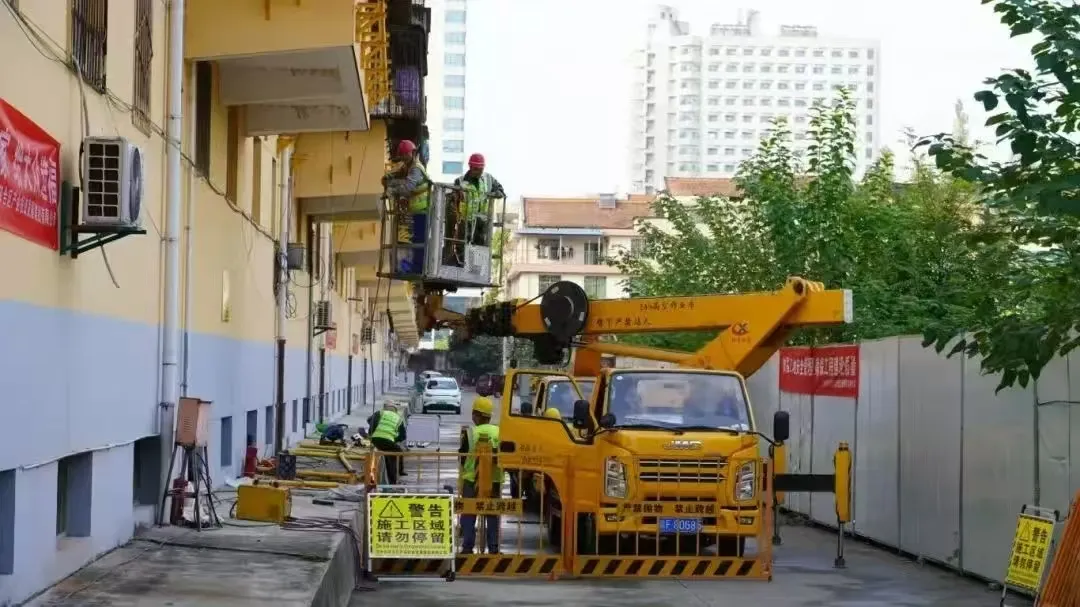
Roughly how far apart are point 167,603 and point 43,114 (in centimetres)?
344

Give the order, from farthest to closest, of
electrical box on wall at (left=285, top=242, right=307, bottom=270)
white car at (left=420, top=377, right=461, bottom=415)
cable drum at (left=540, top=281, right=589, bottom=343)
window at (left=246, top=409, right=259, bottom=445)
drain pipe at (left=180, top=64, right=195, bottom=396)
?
white car at (left=420, top=377, right=461, bottom=415), electrical box on wall at (left=285, top=242, right=307, bottom=270), window at (left=246, top=409, right=259, bottom=445), cable drum at (left=540, top=281, right=589, bottom=343), drain pipe at (left=180, top=64, right=195, bottom=396)

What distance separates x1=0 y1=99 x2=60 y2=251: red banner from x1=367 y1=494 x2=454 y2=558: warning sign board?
4.66 metres

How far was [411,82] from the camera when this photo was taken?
105 feet

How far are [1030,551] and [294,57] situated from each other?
37.2ft

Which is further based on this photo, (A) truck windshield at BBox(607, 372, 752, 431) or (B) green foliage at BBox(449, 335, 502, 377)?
(B) green foliage at BBox(449, 335, 502, 377)

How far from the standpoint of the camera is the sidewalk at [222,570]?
10.9 meters

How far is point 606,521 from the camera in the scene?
1541 centimetres

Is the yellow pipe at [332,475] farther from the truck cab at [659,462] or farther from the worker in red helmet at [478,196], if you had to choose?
the truck cab at [659,462]

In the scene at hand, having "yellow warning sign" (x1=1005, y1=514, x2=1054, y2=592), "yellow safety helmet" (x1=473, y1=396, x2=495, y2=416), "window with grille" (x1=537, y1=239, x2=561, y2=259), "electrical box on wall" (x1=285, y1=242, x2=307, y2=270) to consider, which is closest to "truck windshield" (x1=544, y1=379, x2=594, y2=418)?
"yellow safety helmet" (x1=473, y1=396, x2=495, y2=416)

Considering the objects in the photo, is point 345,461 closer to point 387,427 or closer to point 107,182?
point 387,427

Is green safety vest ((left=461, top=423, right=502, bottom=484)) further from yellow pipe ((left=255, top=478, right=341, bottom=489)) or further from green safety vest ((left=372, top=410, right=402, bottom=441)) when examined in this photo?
yellow pipe ((left=255, top=478, right=341, bottom=489))

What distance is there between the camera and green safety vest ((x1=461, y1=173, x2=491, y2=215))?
72.2 feet

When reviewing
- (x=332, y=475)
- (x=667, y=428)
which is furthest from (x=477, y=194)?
(x=667, y=428)

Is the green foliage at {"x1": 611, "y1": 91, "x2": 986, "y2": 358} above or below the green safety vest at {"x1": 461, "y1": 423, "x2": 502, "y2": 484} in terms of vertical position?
above
